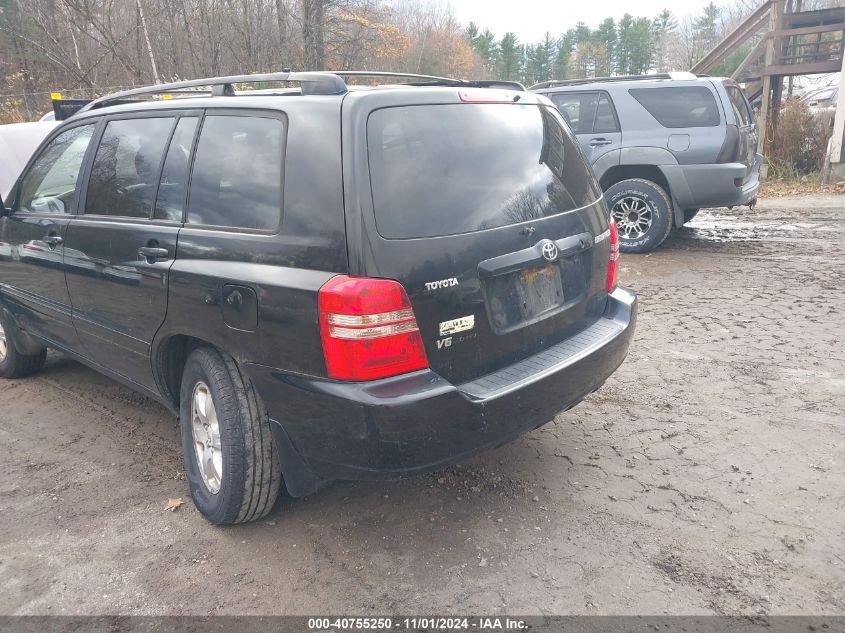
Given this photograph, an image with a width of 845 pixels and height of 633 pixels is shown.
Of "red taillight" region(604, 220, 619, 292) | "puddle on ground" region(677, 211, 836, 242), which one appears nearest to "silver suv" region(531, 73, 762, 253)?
"puddle on ground" region(677, 211, 836, 242)

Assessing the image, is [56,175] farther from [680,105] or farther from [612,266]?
[680,105]

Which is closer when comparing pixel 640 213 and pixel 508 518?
pixel 508 518

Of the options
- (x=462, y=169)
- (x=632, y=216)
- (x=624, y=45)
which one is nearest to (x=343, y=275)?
(x=462, y=169)

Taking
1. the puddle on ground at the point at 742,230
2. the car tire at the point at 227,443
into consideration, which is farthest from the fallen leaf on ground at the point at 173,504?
the puddle on ground at the point at 742,230

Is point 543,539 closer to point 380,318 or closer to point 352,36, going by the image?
point 380,318

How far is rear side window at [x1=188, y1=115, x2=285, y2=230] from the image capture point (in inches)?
99.7

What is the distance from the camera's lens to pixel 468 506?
298 centimetres

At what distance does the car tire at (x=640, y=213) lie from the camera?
7699mm

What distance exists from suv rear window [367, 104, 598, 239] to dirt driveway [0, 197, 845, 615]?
132cm

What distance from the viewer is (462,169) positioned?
257 centimetres

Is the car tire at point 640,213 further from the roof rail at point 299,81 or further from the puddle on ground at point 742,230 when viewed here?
the roof rail at point 299,81

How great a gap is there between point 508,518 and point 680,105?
20.7 ft

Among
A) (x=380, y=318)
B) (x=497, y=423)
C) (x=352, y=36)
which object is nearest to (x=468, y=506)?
(x=497, y=423)

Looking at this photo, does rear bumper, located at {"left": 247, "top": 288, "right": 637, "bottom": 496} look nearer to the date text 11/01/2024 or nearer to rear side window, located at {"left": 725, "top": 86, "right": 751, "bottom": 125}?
the date text 11/01/2024
